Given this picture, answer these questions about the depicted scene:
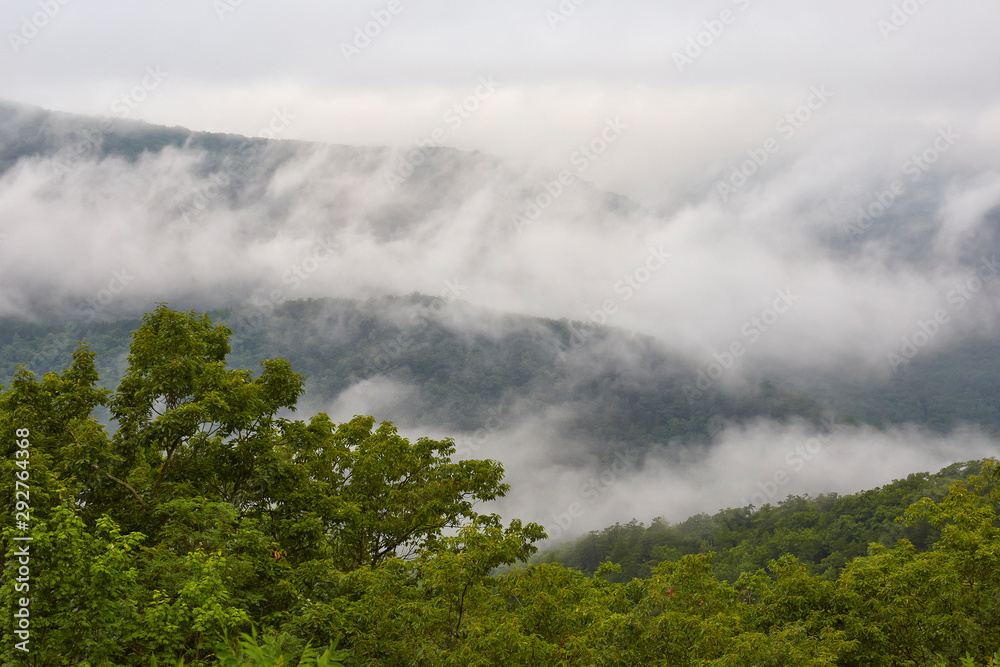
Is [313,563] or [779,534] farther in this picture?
[779,534]

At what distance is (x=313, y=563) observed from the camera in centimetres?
1583

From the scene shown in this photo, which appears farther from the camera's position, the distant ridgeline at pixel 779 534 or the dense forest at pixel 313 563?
→ the distant ridgeline at pixel 779 534

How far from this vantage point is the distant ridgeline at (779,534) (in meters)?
89.9

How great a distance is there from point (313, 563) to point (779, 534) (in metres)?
104

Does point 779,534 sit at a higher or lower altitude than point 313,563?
lower

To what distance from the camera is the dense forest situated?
10.2 metres

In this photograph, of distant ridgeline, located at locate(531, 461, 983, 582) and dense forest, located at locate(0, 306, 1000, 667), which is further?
distant ridgeline, located at locate(531, 461, 983, 582)

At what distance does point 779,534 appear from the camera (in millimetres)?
105875

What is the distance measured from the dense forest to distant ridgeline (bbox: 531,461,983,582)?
211 ft

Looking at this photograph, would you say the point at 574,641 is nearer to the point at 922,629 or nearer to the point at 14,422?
the point at 922,629

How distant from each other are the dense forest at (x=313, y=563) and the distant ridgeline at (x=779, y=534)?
211 feet


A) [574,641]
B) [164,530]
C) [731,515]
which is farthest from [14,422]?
[731,515]

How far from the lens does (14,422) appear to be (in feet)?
47.9

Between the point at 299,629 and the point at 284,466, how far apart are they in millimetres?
4482
